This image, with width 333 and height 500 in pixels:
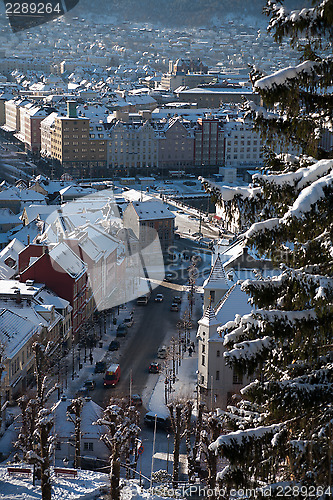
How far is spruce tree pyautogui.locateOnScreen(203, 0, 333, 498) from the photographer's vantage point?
14.7 ft

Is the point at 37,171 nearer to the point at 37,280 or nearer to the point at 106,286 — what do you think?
the point at 106,286

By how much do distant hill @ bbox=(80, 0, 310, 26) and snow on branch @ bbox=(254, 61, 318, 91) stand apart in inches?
6285

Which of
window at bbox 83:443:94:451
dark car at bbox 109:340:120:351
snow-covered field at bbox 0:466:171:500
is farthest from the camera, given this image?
dark car at bbox 109:340:120:351

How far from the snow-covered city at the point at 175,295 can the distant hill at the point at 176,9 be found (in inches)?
4023

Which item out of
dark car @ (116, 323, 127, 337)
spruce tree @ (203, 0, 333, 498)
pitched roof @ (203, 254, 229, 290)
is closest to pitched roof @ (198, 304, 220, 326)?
pitched roof @ (203, 254, 229, 290)

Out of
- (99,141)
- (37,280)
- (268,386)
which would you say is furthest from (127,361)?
(99,141)

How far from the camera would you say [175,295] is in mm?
25594

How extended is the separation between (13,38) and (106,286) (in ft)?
372

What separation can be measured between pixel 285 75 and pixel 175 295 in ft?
69.7

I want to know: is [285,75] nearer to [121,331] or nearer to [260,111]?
[260,111]

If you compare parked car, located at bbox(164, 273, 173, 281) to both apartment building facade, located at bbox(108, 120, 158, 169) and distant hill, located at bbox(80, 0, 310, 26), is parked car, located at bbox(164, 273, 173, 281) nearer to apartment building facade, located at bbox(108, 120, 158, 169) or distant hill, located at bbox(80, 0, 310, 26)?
apartment building facade, located at bbox(108, 120, 158, 169)

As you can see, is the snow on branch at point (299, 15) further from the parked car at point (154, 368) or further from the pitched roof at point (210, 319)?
the parked car at point (154, 368)

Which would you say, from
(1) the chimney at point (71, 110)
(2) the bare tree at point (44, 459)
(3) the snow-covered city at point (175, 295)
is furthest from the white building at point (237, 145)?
(2) the bare tree at point (44, 459)

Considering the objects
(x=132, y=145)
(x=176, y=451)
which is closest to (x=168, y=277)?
(x=176, y=451)
